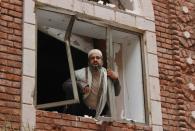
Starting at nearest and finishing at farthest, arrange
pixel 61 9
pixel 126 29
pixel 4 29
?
pixel 4 29 → pixel 61 9 → pixel 126 29

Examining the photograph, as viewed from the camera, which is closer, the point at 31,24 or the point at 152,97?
the point at 31,24

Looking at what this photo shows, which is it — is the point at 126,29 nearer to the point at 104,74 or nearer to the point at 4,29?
the point at 104,74

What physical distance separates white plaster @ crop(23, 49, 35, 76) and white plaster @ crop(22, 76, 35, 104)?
0.08 meters

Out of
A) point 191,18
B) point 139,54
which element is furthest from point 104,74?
point 191,18

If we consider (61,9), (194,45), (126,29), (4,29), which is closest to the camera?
(4,29)

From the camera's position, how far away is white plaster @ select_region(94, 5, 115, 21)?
830cm

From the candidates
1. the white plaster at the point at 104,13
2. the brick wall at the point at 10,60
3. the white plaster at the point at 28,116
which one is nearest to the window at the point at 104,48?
the white plaster at the point at 104,13

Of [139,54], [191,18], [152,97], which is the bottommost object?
[152,97]

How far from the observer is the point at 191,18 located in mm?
9234

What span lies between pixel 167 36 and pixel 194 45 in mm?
523

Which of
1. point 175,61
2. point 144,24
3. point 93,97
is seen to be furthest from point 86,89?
point 175,61

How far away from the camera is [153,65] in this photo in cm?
849

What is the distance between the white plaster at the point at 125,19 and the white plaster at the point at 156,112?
1.19 metres

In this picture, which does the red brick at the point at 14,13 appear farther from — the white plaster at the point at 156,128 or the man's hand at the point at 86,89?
the white plaster at the point at 156,128
